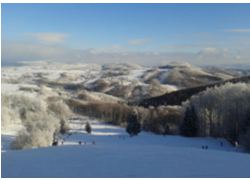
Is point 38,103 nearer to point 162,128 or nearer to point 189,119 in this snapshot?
point 162,128

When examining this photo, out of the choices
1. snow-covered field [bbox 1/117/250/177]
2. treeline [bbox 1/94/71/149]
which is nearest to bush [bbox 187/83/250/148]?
treeline [bbox 1/94/71/149]

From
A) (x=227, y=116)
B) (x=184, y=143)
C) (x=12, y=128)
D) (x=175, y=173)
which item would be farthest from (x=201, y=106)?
(x=175, y=173)

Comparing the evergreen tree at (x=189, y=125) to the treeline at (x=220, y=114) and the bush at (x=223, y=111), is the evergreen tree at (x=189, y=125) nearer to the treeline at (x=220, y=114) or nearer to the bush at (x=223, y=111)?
the treeline at (x=220, y=114)

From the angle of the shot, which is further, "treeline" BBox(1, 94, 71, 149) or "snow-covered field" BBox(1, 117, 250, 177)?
"treeline" BBox(1, 94, 71, 149)

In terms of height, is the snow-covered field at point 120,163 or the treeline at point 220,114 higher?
the snow-covered field at point 120,163

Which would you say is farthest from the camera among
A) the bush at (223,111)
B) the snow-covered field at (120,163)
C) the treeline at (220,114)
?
the bush at (223,111)

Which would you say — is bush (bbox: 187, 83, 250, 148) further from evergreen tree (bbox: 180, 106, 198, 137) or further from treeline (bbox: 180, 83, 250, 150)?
evergreen tree (bbox: 180, 106, 198, 137)

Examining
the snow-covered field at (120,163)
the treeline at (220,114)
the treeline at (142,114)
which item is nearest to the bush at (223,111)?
the treeline at (220,114)

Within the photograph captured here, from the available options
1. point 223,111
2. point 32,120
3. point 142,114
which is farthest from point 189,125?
point 142,114
